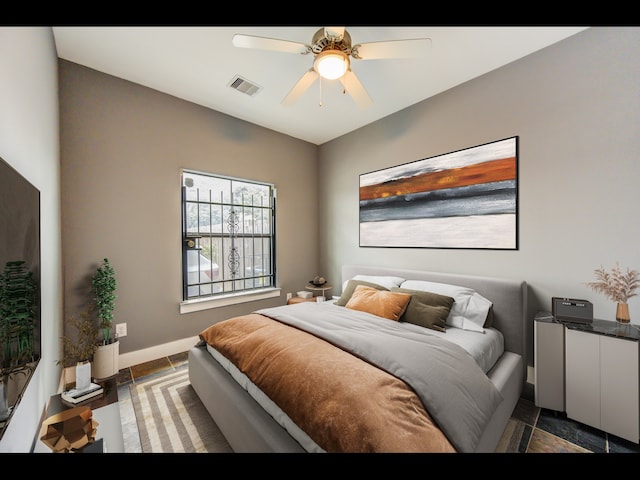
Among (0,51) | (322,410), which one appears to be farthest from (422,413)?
(0,51)

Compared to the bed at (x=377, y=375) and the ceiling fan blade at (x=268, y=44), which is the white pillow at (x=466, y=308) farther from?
the ceiling fan blade at (x=268, y=44)

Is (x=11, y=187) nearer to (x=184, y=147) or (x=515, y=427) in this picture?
(x=184, y=147)

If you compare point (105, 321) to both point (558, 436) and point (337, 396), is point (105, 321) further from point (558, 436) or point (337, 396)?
point (558, 436)

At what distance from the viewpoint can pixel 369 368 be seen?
134 centimetres

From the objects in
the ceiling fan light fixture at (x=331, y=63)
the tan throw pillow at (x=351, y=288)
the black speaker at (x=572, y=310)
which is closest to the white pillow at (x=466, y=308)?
the black speaker at (x=572, y=310)

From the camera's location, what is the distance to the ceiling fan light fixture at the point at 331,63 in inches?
67.4

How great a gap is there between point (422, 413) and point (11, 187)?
71.8 inches

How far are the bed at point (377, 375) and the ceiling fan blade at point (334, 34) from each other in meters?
1.88

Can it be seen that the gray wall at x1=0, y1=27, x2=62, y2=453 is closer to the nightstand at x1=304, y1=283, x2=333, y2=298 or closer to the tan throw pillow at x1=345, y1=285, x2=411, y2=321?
the tan throw pillow at x1=345, y1=285, x2=411, y2=321

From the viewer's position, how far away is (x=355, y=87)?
2.02 m
